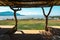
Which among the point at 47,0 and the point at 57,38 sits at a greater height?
the point at 47,0

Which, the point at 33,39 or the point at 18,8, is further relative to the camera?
the point at 18,8

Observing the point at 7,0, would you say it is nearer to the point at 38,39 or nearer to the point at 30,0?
the point at 30,0

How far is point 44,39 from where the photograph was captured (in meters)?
4.86

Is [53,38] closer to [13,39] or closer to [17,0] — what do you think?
[13,39]

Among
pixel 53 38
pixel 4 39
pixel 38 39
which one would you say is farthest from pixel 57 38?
pixel 4 39

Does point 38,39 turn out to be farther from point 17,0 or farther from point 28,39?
point 17,0

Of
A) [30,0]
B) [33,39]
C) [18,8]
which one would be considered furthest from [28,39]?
[18,8]

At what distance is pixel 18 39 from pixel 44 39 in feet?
2.26

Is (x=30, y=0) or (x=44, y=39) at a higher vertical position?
(x=30, y=0)

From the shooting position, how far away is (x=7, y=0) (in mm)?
4906

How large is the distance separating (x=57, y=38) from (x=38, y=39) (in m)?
0.51

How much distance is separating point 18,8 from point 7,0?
228 centimetres

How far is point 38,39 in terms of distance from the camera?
16.0ft

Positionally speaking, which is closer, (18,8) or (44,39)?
(44,39)
